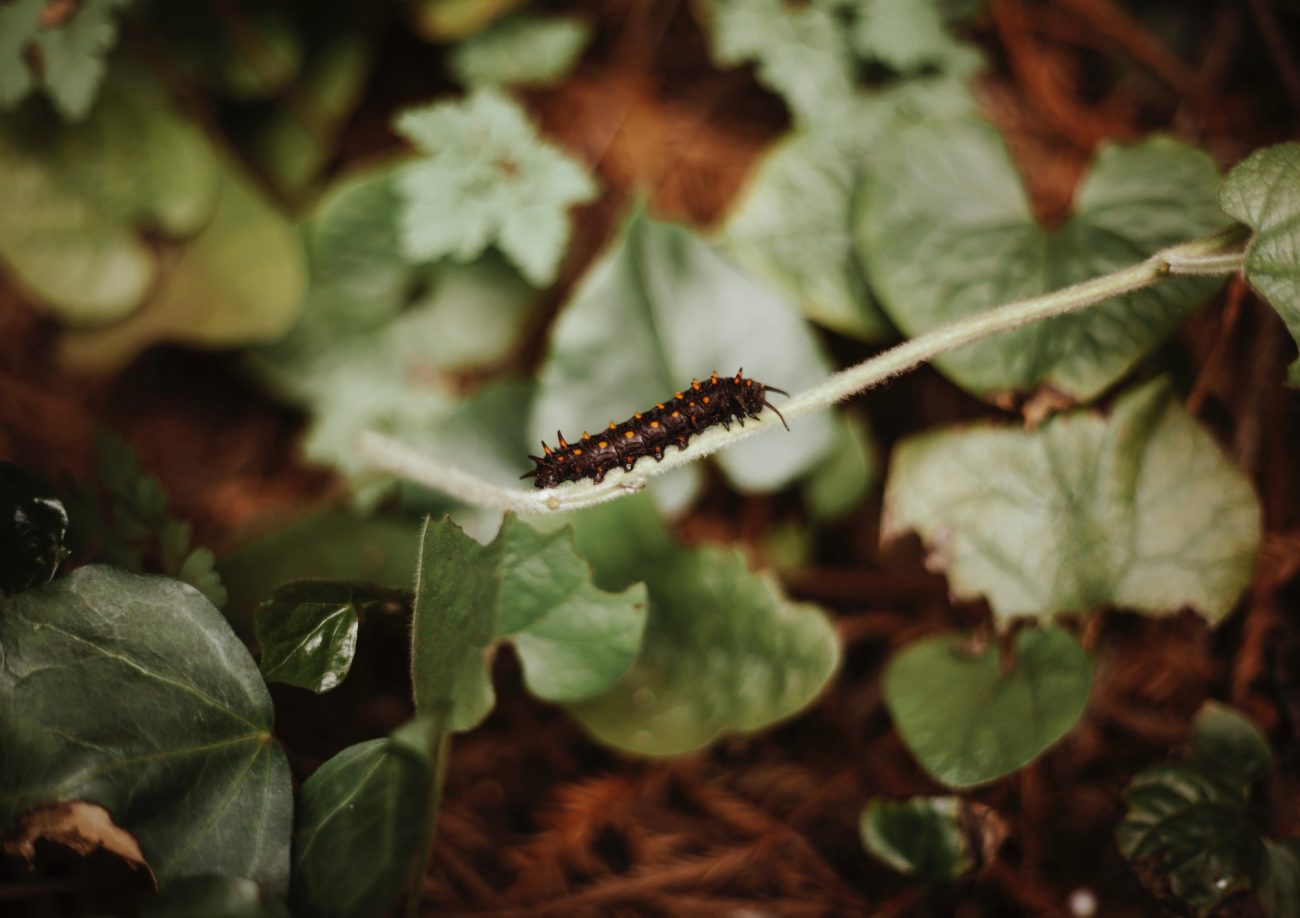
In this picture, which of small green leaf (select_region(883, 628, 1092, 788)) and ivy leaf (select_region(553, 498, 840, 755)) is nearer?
small green leaf (select_region(883, 628, 1092, 788))

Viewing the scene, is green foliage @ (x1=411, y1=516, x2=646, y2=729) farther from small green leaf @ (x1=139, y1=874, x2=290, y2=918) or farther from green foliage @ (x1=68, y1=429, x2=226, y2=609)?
green foliage @ (x1=68, y1=429, x2=226, y2=609)

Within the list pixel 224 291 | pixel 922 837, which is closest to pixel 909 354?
pixel 922 837

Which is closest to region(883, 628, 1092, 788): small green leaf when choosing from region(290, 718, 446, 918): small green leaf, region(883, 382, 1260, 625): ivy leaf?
region(883, 382, 1260, 625): ivy leaf

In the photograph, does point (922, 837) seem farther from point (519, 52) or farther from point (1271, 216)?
point (519, 52)

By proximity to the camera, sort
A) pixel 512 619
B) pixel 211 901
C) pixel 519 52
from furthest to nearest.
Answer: pixel 519 52
pixel 512 619
pixel 211 901

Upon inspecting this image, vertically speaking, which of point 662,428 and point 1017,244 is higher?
point 1017,244

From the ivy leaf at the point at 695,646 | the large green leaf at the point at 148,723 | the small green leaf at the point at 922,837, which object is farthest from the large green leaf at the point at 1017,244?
the large green leaf at the point at 148,723

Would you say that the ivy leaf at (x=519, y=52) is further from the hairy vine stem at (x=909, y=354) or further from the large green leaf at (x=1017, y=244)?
the hairy vine stem at (x=909, y=354)
